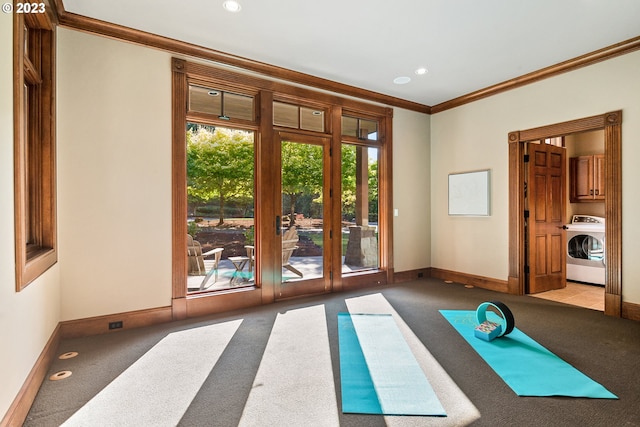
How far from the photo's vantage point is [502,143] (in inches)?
195

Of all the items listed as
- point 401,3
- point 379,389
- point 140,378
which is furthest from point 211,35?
point 379,389

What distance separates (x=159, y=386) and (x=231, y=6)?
3.12 meters

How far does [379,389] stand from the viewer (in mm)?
2268

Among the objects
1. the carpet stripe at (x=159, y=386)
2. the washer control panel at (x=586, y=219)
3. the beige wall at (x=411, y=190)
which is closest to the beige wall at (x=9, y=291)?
the carpet stripe at (x=159, y=386)

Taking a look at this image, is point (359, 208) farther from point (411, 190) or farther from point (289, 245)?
point (289, 245)

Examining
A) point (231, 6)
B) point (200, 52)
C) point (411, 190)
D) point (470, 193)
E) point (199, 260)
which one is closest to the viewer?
point (231, 6)

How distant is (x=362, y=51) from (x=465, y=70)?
1489 millimetres

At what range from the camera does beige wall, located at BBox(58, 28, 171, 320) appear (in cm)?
313

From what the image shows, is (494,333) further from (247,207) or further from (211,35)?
(211,35)

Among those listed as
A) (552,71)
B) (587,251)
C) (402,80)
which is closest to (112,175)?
(402,80)

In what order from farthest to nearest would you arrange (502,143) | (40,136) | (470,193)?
(470,193) < (502,143) < (40,136)

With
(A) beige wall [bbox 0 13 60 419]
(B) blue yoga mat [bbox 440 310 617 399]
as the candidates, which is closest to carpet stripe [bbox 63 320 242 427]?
(A) beige wall [bbox 0 13 60 419]

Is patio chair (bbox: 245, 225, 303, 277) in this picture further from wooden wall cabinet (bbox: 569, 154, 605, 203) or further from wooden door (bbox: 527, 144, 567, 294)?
wooden wall cabinet (bbox: 569, 154, 605, 203)

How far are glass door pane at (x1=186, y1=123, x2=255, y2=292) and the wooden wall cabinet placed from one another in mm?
5592
